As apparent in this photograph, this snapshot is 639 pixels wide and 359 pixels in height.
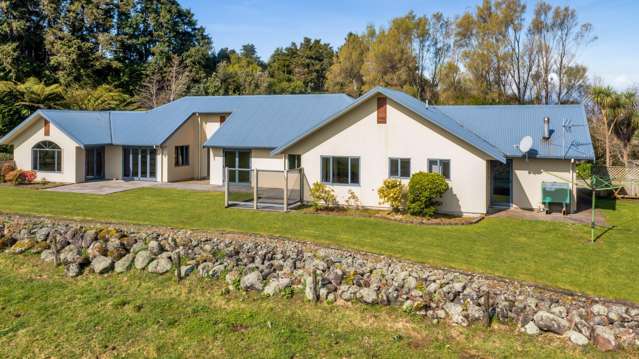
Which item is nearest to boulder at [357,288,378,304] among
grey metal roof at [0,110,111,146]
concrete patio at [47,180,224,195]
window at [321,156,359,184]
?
window at [321,156,359,184]

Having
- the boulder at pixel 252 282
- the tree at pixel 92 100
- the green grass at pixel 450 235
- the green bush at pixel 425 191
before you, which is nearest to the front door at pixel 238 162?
the green grass at pixel 450 235

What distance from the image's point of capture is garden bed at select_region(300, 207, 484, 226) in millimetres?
17688

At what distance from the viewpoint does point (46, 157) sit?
27797mm

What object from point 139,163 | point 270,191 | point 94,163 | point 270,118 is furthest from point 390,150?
point 94,163

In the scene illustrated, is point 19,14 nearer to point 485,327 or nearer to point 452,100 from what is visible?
point 452,100

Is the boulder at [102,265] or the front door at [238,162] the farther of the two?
the front door at [238,162]

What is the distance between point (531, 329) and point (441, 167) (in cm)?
1020

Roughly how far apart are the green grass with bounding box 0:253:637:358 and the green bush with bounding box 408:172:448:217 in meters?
8.15

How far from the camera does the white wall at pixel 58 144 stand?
27.1 metres

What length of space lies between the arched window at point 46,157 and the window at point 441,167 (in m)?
21.1

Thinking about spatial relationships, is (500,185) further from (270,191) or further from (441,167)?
(270,191)

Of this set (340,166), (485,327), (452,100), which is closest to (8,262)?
(340,166)

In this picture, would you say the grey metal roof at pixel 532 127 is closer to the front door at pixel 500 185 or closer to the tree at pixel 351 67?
the front door at pixel 500 185

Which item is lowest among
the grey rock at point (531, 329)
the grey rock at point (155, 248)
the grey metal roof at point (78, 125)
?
the grey rock at point (531, 329)
